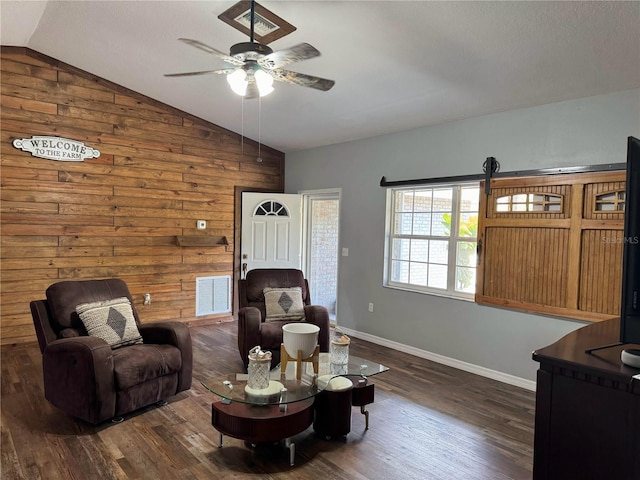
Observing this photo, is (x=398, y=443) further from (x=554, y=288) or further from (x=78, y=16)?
(x=78, y=16)

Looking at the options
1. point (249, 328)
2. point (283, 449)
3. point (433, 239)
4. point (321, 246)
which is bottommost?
point (283, 449)

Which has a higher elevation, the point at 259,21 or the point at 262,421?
the point at 259,21

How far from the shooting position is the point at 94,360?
2738 millimetres

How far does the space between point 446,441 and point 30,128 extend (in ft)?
16.5

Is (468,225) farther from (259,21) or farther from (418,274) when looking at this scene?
(259,21)

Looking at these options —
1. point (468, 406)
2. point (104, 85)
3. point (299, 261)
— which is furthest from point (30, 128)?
point (468, 406)

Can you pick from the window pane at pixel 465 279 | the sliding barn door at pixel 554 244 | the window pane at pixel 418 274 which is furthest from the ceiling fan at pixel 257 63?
the window pane at pixel 418 274

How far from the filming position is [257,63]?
2.46m

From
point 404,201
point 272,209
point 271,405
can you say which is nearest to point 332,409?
point 271,405

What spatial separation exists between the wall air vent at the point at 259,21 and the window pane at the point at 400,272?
2.81m

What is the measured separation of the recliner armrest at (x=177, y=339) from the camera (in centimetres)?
330

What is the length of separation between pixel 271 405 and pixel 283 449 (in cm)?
36

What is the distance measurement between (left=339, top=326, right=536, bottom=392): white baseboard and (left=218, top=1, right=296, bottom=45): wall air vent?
3.41m

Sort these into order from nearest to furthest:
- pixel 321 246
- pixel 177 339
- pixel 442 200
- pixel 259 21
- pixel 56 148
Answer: pixel 259 21 < pixel 177 339 < pixel 442 200 < pixel 56 148 < pixel 321 246
